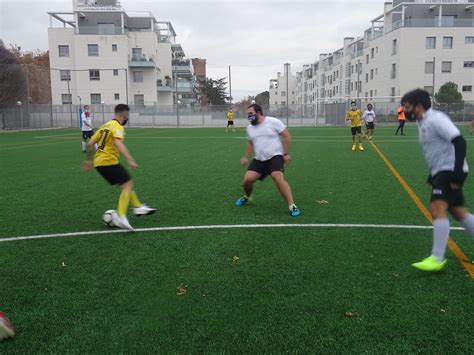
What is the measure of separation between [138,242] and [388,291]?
10.0ft

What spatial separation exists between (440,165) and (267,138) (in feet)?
10.1

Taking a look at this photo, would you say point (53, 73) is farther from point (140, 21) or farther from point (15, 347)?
point (15, 347)

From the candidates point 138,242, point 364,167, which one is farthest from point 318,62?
point 138,242

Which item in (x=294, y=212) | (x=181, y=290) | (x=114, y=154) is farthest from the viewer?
(x=294, y=212)

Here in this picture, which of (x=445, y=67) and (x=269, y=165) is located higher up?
(x=445, y=67)

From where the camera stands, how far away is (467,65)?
57.6 m

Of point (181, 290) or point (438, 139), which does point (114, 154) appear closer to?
point (181, 290)

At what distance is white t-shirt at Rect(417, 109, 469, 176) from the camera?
14.0 feet

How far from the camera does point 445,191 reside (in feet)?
14.3

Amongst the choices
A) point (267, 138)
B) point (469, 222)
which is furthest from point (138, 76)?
point (469, 222)

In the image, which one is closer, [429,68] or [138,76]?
[429,68]

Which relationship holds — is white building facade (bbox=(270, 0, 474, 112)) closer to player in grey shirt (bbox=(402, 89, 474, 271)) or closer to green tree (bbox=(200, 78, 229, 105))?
green tree (bbox=(200, 78, 229, 105))

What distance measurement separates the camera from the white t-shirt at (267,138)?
7.03 meters

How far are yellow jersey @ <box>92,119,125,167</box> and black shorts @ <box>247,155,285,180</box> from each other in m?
2.23
